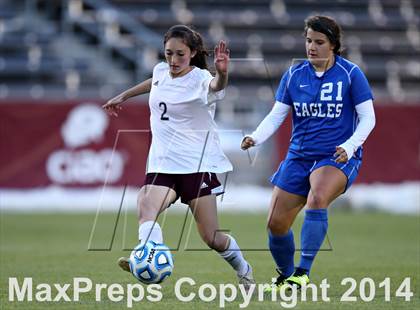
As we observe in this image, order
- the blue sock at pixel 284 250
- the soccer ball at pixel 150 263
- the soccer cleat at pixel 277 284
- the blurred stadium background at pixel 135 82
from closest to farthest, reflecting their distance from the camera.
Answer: the soccer ball at pixel 150 263, the soccer cleat at pixel 277 284, the blue sock at pixel 284 250, the blurred stadium background at pixel 135 82

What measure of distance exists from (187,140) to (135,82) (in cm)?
1574

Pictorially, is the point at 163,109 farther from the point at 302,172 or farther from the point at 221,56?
the point at 302,172

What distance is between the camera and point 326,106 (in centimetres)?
738

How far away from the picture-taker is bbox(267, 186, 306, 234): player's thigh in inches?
296

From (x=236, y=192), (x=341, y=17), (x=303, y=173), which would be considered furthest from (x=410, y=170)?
(x=303, y=173)

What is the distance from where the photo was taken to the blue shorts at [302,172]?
24.3 feet

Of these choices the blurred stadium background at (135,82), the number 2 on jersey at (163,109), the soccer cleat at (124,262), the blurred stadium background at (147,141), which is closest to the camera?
the soccer cleat at (124,262)

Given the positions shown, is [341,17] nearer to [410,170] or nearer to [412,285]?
[410,170]

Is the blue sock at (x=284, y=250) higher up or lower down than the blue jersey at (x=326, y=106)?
lower down

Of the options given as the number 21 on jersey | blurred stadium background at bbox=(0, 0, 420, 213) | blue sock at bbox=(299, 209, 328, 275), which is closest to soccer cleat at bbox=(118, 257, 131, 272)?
blue sock at bbox=(299, 209, 328, 275)

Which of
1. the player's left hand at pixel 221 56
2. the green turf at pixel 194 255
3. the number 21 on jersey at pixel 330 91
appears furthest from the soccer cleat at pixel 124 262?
the number 21 on jersey at pixel 330 91

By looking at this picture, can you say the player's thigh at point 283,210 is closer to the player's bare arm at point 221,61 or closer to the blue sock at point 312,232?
the blue sock at point 312,232

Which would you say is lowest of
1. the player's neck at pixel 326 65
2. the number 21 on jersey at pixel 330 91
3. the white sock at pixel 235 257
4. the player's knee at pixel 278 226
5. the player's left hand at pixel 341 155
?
the white sock at pixel 235 257

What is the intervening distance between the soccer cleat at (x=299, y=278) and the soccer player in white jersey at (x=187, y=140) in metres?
0.41
